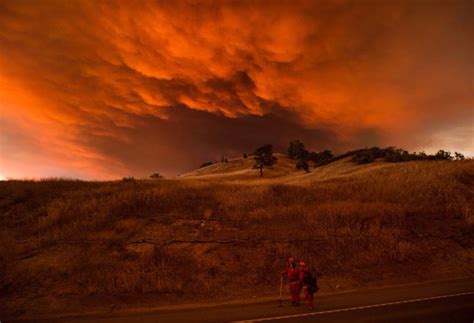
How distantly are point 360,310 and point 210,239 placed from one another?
9393mm

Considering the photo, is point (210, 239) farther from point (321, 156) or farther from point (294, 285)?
point (321, 156)

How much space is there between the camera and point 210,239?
690 inches

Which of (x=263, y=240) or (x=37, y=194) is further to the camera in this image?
(x=37, y=194)

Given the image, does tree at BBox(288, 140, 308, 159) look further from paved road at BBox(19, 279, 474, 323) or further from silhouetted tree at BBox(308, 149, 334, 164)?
paved road at BBox(19, 279, 474, 323)

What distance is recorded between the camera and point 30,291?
514 inches

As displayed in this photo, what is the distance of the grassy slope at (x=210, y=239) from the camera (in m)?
13.6

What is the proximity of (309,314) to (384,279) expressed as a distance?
639 cm

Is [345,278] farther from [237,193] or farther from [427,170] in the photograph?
[427,170]

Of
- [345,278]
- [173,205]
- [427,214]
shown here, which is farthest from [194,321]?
[427,214]

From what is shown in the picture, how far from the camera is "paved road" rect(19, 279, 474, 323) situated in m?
9.08

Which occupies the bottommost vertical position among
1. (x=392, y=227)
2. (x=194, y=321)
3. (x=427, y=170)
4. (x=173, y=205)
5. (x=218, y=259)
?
(x=194, y=321)

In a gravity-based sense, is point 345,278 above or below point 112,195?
below

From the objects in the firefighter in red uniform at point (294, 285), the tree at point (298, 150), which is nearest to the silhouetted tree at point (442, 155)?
the tree at point (298, 150)

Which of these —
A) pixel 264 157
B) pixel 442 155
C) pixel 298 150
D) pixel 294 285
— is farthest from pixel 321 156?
pixel 294 285
